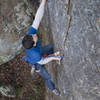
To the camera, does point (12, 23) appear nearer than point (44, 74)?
No

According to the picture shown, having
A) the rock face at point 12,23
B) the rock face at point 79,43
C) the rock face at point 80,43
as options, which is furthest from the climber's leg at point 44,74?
the rock face at point 12,23

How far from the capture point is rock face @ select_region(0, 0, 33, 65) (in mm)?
5121

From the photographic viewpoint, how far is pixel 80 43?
2.94 metres

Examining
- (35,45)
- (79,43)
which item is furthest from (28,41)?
(79,43)

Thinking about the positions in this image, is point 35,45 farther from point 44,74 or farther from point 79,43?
point 44,74

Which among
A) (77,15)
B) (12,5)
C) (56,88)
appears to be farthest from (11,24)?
(77,15)

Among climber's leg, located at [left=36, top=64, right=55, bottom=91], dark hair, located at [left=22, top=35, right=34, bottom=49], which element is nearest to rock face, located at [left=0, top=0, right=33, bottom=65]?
climber's leg, located at [left=36, top=64, right=55, bottom=91]

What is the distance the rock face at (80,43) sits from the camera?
2701mm

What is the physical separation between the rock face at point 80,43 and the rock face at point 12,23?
2012 millimetres

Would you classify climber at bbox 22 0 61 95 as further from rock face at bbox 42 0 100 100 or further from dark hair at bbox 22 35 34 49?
rock face at bbox 42 0 100 100

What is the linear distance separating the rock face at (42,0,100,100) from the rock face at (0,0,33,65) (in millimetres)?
2012

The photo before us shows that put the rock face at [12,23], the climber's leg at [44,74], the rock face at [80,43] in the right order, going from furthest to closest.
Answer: the rock face at [12,23], the climber's leg at [44,74], the rock face at [80,43]

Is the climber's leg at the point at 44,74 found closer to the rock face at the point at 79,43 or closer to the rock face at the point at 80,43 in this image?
the rock face at the point at 79,43

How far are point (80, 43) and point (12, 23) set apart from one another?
10.8ft
